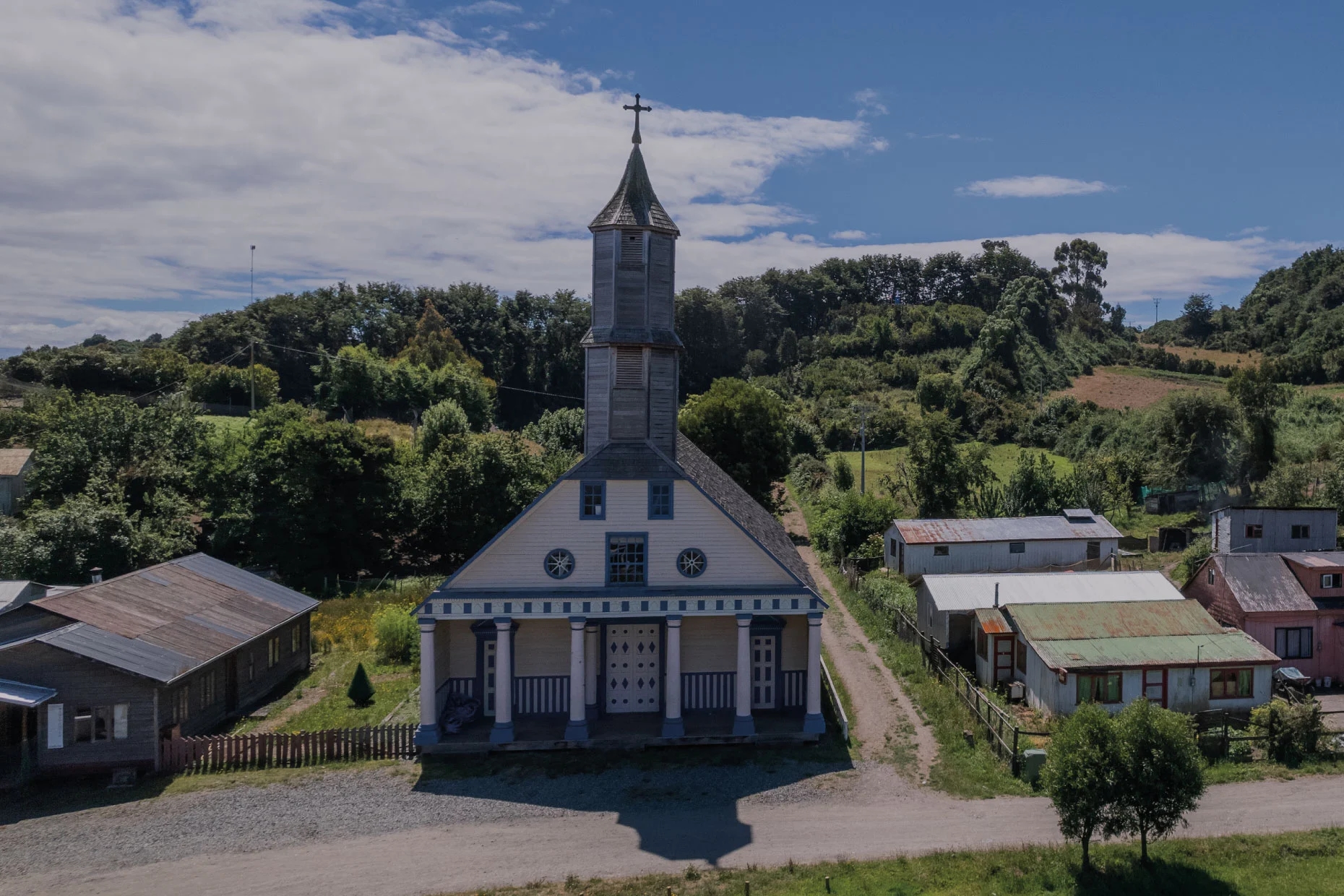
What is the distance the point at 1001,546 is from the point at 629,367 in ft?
74.2

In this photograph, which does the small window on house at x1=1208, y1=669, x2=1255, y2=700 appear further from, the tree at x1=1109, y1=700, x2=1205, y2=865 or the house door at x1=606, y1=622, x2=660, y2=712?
the house door at x1=606, y1=622, x2=660, y2=712

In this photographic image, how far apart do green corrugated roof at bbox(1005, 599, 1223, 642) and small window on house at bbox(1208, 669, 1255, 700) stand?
4.82ft

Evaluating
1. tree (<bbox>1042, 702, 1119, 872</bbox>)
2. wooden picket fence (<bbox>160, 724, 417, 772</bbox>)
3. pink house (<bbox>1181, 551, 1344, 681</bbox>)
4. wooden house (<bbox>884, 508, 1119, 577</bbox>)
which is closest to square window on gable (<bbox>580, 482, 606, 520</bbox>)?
wooden picket fence (<bbox>160, 724, 417, 772</bbox>)

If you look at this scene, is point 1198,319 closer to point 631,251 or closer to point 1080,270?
point 1080,270

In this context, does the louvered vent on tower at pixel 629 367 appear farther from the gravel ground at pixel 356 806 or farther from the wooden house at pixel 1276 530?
the wooden house at pixel 1276 530

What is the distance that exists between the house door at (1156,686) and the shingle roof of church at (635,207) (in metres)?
17.5

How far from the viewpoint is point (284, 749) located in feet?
68.6

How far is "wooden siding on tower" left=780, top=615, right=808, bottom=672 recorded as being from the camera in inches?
951

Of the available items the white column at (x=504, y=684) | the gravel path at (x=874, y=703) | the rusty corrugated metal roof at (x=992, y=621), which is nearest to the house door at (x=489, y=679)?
the white column at (x=504, y=684)

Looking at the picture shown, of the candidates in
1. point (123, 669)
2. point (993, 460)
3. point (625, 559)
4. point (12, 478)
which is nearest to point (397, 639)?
point (123, 669)

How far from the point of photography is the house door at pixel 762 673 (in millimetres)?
24141

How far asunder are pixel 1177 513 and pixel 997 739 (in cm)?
3683

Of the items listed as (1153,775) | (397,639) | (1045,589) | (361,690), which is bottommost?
(361,690)

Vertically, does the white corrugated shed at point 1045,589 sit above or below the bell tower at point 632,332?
below
